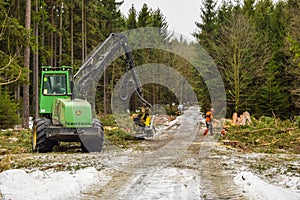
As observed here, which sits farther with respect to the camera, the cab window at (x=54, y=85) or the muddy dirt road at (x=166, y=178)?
the cab window at (x=54, y=85)

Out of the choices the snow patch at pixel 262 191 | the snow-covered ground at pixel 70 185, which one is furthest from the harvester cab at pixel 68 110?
the snow patch at pixel 262 191

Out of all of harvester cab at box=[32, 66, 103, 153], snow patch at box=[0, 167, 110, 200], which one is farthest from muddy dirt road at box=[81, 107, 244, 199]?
harvester cab at box=[32, 66, 103, 153]

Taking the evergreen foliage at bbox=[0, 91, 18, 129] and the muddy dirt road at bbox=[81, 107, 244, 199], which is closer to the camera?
the muddy dirt road at bbox=[81, 107, 244, 199]

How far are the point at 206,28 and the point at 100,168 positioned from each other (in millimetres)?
36913

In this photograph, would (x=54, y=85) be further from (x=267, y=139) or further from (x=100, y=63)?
(x=267, y=139)

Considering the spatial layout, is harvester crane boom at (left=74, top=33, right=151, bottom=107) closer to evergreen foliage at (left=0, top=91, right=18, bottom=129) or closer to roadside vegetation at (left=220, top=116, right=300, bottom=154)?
roadside vegetation at (left=220, top=116, right=300, bottom=154)

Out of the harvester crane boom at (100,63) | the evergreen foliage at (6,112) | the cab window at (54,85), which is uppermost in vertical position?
the harvester crane boom at (100,63)

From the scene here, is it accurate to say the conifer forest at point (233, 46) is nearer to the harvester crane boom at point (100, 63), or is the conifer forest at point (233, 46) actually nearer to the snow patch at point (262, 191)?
the harvester crane boom at point (100, 63)

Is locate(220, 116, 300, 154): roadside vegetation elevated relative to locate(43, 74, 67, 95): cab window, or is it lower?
lower

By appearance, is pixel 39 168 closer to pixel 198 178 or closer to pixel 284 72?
pixel 198 178

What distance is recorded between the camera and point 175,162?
12.5m

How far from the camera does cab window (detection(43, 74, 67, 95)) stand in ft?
50.5

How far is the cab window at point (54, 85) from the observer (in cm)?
1540

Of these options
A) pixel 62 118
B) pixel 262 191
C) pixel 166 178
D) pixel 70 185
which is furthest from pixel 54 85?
pixel 262 191
